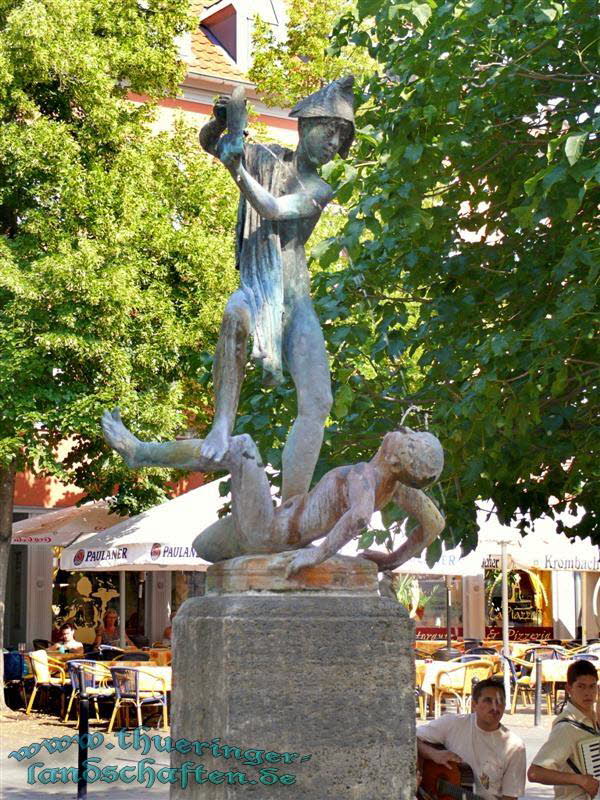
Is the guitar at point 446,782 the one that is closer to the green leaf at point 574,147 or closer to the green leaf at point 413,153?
the green leaf at point 574,147

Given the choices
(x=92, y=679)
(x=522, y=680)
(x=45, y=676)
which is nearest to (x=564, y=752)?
(x=92, y=679)

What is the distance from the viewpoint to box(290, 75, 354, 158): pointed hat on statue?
557 cm

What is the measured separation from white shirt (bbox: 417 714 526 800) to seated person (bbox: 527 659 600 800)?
0.10m

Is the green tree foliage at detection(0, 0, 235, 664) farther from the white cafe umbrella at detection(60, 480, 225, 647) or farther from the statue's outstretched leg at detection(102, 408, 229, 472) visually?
the statue's outstretched leg at detection(102, 408, 229, 472)

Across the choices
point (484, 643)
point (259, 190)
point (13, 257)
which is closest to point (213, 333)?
point (13, 257)

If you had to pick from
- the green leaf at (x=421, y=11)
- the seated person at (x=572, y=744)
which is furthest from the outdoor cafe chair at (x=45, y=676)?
the green leaf at (x=421, y=11)

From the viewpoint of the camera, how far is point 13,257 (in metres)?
17.9

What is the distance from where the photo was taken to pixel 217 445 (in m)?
5.30

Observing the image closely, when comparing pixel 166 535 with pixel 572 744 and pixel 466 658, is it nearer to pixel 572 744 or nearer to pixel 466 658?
pixel 466 658

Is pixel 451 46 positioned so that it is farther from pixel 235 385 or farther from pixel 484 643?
pixel 484 643

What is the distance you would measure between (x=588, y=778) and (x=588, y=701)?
1.88 ft

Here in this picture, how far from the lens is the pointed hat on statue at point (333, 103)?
5570mm

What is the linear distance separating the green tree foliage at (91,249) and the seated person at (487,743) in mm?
9290

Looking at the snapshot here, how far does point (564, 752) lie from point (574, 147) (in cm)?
326
